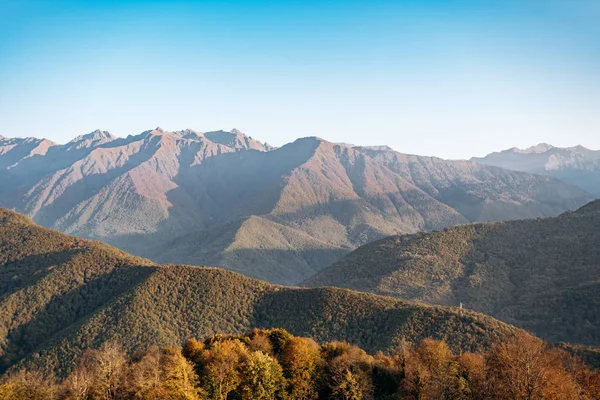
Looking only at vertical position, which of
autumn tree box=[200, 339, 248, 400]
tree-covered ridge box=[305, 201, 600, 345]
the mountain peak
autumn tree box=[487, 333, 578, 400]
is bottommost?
tree-covered ridge box=[305, 201, 600, 345]

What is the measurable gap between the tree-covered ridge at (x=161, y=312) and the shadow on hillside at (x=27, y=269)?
281mm

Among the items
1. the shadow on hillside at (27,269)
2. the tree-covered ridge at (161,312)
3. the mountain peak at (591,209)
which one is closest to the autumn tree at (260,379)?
the tree-covered ridge at (161,312)

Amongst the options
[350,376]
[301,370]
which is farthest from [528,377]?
[301,370]

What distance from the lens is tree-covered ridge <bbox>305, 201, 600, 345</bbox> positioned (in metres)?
113

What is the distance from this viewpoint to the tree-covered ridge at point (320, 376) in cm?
4244

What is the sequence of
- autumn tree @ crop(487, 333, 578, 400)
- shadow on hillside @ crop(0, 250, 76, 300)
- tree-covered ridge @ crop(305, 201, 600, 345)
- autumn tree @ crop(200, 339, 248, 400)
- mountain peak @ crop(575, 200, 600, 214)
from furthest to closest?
mountain peak @ crop(575, 200, 600, 214), tree-covered ridge @ crop(305, 201, 600, 345), shadow on hillside @ crop(0, 250, 76, 300), autumn tree @ crop(200, 339, 248, 400), autumn tree @ crop(487, 333, 578, 400)

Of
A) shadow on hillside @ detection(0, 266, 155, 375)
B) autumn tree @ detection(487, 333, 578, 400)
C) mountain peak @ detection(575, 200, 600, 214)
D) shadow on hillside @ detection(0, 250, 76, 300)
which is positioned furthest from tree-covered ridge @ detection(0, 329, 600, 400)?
mountain peak @ detection(575, 200, 600, 214)

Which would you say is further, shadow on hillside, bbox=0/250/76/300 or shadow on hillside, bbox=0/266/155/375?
shadow on hillside, bbox=0/250/76/300

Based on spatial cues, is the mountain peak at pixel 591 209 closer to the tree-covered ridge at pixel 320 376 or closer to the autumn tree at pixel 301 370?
the tree-covered ridge at pixel 320 376

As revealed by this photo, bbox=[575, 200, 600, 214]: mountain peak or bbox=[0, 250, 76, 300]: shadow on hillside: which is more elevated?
bbox=[575, 200, 600, 214]: mountain peak

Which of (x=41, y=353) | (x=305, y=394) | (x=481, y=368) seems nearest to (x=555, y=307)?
(x=481, y=368)

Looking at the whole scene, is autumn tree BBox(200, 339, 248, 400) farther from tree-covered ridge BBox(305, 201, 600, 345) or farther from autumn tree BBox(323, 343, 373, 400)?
tree-covered ridge BBox(305, 201, 600, 345)

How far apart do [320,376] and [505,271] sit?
113 metres

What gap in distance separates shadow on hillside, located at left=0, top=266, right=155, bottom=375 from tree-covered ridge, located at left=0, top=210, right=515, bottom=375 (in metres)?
0.22
